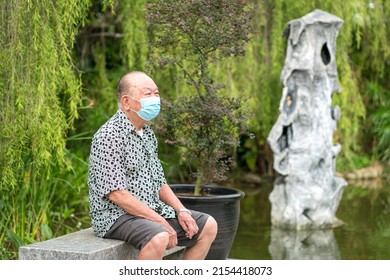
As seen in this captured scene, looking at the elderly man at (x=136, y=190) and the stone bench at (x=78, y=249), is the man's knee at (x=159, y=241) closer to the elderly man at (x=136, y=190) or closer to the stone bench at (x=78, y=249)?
the elderly man at (x=136, y=190)

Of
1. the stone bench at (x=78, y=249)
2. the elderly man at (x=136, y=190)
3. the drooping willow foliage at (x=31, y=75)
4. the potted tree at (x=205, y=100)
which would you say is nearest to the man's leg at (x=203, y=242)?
the elderly man at (x=136, y=190)

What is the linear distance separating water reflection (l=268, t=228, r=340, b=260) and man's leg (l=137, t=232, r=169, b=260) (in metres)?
3.01

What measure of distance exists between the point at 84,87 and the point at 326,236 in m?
3.66

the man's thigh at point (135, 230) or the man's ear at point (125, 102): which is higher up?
the man's ear at point (125, 102)

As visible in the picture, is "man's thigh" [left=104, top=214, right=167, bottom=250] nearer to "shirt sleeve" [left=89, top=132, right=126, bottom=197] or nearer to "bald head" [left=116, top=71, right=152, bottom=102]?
"shirt sleeve" [left=89, top=132, right=126, bottom=197]

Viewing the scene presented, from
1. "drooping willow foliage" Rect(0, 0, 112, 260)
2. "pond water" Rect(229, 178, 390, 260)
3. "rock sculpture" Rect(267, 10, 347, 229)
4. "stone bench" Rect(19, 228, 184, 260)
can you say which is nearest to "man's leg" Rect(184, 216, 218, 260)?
"stone bench" Rect(19, 228, 184, 260)

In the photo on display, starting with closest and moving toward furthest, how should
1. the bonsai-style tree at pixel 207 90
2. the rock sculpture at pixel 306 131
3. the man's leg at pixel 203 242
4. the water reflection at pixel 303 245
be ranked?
1. the man's leg at pixel 203 242
2. the bonsai-style tree at pixel 207 90
3. the water reflection at pixel 303 245
4. the rock sculpture at pixel 306 131

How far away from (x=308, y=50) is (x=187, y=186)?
10.7 ft

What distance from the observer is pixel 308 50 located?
28.5 feet

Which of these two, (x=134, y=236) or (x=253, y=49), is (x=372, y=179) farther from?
(x=134, y=236)

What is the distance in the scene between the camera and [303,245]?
766 centimetres

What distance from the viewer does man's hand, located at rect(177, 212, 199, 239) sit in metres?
4.45

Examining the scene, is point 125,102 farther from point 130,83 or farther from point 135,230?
point 135,230

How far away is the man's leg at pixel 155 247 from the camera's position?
409 cm
